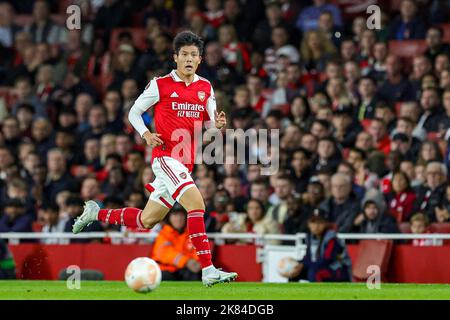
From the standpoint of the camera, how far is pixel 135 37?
918 inches

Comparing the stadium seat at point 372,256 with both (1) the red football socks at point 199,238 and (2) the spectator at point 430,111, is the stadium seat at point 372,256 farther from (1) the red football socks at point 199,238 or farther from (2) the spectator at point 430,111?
(1) the red football socks at point 199,238

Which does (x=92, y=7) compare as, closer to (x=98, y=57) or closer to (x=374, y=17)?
(x=98, y=57)

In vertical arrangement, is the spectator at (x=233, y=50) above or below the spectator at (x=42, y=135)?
above

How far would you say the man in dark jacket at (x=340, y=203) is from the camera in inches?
645

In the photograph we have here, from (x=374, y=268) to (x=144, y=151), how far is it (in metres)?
5.77

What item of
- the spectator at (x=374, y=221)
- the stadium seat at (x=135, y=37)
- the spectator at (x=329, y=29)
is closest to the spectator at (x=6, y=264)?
the spectator at (x=374, y=221)

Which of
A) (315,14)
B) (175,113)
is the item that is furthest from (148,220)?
(315,14)

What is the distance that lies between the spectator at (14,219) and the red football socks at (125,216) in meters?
4.80

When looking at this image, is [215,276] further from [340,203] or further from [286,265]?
[340,203]

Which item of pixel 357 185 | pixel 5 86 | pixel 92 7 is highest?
Result: pixel 92 7

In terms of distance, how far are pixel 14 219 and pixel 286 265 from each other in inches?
178
